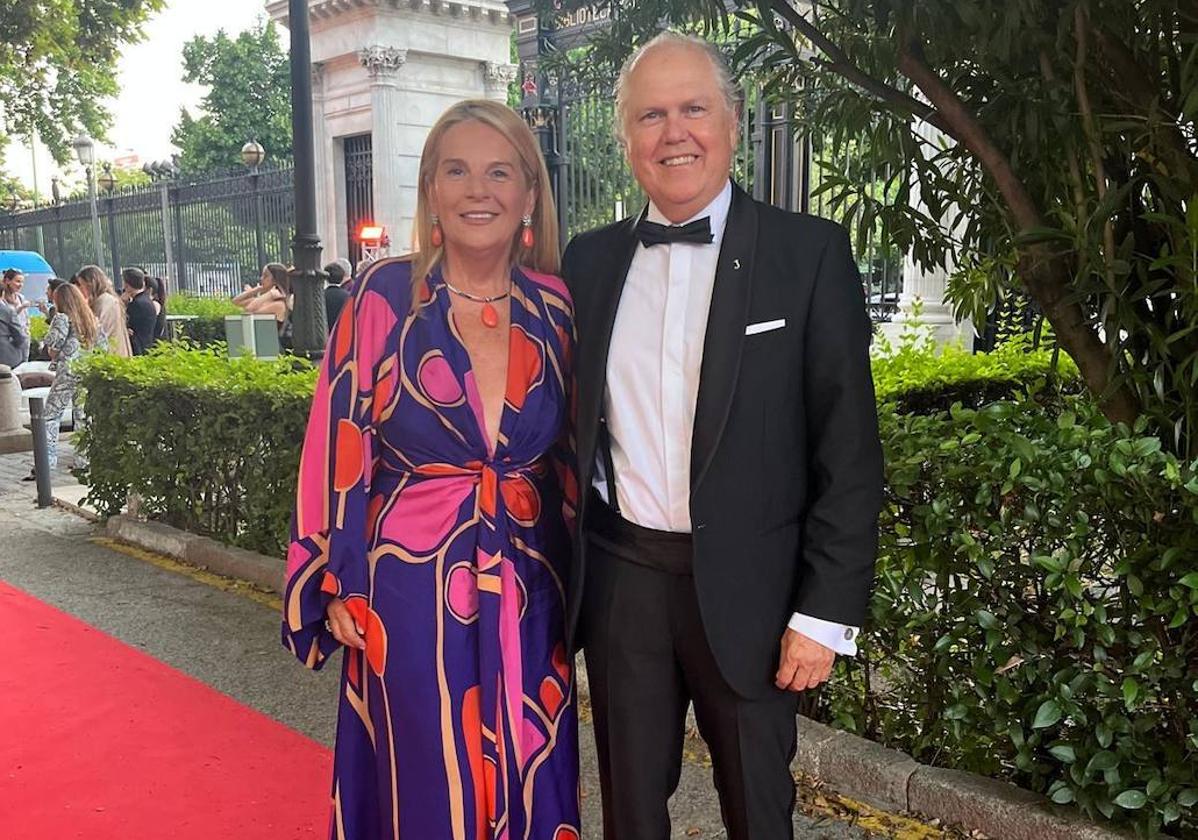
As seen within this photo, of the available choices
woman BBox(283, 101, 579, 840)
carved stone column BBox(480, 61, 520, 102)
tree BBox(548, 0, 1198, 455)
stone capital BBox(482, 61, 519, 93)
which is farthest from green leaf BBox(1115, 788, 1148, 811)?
stone capital BBox(482, 61, 519, 93)

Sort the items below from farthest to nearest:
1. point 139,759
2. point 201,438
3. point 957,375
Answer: point 957,375 < point 201,438 < point 139,759

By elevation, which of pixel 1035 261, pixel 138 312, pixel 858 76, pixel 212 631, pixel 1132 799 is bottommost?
pixel 212 631

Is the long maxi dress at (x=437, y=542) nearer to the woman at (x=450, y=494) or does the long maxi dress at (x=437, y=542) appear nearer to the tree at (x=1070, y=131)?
the woman at (x=450, y=494)

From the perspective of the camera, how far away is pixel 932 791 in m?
3.23

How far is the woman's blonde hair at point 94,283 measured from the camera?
10375 millimetres

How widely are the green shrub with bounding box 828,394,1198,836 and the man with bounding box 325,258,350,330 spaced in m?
8.45

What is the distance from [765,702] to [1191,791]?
133 cm

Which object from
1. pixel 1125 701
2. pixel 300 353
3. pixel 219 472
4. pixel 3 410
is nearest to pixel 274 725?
pixel 219 472

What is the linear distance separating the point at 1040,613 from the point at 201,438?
4.86 m

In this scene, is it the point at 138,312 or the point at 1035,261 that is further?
the point at 138,312

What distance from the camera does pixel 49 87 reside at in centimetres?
2144

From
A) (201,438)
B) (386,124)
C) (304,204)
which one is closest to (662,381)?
(201,438)

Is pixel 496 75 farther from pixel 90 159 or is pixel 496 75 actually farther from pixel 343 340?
pixel 343 340

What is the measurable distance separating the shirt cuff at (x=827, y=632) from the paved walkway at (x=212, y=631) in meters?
1.40
